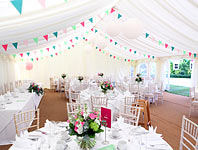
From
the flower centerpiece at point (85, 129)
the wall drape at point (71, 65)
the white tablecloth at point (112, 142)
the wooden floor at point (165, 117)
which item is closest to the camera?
the flower centerpiece at point (85, 129)

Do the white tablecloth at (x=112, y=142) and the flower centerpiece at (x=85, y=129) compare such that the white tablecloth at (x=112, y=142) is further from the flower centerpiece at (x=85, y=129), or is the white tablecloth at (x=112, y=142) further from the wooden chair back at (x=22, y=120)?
the wooden chair back at (x=22, y=120)

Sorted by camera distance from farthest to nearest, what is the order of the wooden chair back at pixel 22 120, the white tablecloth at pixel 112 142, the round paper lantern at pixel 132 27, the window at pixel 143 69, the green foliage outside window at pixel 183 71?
the green foliage outside window at pixel 183 71 → the window at pixel 143 69 → the round paper lantern at pixel 132 27 → the wooden chair back at pixel 22 120 → the white tablecloth at pixel 112 142

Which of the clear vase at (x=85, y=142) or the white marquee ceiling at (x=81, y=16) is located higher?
the white marquee ceiling at (x=81, y=16)

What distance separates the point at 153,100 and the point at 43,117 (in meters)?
4.74

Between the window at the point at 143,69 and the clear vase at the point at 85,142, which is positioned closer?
the clear vase at the point at 85,142

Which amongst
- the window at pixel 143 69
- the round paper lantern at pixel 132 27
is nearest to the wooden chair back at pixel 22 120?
the round paper lantern at pixel 132 27

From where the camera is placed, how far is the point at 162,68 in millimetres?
9289

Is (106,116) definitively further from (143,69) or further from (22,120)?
(143,69)

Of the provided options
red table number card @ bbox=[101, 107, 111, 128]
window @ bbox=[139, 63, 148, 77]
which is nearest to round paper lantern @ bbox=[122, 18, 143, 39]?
red table number card @ bbox=[101, 107, 111, 128]

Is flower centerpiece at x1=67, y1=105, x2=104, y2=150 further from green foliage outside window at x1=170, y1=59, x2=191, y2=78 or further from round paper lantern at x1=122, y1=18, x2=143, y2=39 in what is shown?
green foliage outside window at x1=170, y1=59, x2=191, y2=78

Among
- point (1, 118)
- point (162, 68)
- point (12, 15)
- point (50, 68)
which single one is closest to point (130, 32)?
point (12, 15)

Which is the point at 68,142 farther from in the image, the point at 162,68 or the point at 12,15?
the point at 162,68

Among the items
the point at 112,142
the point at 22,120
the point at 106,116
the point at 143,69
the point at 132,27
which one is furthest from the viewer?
the point at 143,69

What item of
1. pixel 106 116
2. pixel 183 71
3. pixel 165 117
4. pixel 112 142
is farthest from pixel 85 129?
pixel 183 71
